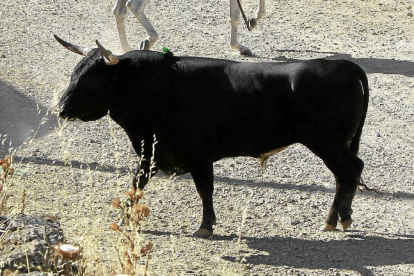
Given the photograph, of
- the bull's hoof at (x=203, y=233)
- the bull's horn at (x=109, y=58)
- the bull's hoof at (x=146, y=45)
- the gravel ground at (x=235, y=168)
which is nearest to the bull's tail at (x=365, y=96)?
the gravel ground at (x=235, y=168)

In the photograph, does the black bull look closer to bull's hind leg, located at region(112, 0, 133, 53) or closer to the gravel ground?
the gravel ground

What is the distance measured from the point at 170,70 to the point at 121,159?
2161mm

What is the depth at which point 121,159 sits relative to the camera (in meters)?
8.95

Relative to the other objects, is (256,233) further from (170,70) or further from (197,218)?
(170,70)

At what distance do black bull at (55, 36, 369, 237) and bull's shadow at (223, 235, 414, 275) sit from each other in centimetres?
28

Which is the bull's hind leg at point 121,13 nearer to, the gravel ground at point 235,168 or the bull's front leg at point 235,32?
the gravel ground at point 235,168

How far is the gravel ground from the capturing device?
21.6 feet

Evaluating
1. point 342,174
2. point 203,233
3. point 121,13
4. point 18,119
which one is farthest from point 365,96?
point 121,13

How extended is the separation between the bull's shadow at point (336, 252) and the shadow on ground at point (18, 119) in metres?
3.32

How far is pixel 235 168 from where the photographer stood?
8734 mm

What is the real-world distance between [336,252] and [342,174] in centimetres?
61

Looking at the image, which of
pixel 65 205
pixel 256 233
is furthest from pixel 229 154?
pixel 65 205

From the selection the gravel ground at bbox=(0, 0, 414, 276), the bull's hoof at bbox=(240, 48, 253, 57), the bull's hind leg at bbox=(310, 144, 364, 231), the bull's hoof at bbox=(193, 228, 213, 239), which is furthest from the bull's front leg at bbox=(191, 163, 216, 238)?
the bull's hoof at bbox=(240, 48, 253, 57)

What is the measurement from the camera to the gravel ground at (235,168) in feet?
21.6
